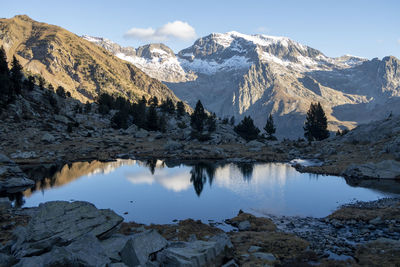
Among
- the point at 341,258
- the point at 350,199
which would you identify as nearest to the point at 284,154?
the point at 350,199

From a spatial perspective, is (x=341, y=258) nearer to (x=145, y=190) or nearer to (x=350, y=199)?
(x=350, y=199)

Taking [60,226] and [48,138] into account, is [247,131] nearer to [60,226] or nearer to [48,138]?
[48,138]

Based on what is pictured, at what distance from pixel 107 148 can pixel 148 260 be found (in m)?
75.5

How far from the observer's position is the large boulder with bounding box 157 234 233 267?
1625 cm

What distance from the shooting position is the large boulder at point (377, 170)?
178 feet

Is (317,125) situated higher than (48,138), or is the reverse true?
(317,125)

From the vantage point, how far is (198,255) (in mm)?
16797

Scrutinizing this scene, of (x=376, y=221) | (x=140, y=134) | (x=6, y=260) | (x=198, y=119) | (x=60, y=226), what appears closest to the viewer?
(x=6, y=260)

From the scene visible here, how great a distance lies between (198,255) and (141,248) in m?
3.94

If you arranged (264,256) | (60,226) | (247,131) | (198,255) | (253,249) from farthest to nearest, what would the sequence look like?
(247,131) → (253,249) → (264,256) → (60,226) → (198,255)

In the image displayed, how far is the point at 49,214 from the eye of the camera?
20219 millimetres

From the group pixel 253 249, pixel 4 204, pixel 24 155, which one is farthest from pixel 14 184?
pixel 253 249

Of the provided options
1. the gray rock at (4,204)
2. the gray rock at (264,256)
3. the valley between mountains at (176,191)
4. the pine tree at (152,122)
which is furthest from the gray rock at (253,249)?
the pine tree at (152,122)

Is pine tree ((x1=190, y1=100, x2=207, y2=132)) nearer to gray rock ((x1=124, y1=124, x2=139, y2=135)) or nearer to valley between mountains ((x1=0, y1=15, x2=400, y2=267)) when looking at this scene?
valley between mountains ((x1=0, y1=15, x2=400, y2=267))
